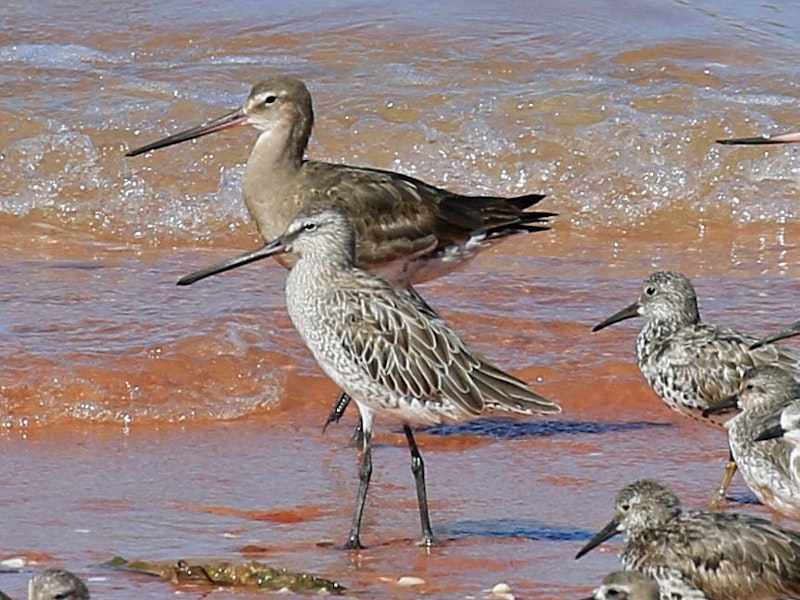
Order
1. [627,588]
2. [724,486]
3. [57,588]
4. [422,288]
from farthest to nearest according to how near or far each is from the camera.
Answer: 1. [422,288]
2. [724,486]
3. [627,588]
4. [57,588]

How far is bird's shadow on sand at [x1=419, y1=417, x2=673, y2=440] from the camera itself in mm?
9148

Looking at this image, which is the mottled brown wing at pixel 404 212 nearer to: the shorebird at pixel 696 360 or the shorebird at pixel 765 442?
the shorebird at pixel 696 360

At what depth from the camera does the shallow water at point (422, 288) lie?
7812mm

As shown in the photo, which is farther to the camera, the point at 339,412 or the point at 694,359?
the point at 339,412

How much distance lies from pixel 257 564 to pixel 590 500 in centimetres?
165

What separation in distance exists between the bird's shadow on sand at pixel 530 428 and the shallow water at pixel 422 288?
2 centimetres

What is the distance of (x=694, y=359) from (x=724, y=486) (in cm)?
69

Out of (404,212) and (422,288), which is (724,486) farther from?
(422,288)

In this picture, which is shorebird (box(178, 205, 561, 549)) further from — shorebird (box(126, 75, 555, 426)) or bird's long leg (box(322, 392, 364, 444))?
shorebird (box(126, 75, 555, 426))

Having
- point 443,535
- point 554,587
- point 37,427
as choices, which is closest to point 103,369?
point 37,427

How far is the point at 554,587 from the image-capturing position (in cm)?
700

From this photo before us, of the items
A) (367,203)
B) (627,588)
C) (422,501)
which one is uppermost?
(367,203)

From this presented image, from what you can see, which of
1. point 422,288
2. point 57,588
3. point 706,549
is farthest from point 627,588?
point 422,288

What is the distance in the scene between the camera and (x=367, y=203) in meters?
10.1
